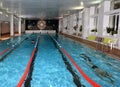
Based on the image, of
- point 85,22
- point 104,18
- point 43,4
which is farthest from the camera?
point 85,22

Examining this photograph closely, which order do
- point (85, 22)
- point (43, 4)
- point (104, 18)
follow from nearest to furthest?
1. point (104, 18)
2. point (43, 4)
3. point (85, 22)

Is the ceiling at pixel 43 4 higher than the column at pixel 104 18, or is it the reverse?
the ceiling at pixel 43 4

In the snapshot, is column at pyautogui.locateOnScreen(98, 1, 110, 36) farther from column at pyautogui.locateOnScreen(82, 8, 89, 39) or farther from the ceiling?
column at pyautogui.locateOnScreen(82, 8, 89, 39)

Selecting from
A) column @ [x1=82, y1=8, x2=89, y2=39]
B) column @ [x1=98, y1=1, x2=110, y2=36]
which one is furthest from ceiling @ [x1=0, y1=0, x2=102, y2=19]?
column @ [x1=82, y1=8, x2=89, y2=39]

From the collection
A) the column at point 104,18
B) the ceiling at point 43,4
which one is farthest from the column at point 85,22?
the column at point 104,18

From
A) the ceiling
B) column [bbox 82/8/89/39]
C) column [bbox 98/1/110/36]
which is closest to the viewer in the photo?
the ceiling

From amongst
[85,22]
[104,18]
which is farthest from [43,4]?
[85,22]

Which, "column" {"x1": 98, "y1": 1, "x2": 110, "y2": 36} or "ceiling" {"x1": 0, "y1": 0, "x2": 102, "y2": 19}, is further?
"column" {"x1": 98, "y1": 1, "x2": 110, "y2": 36}

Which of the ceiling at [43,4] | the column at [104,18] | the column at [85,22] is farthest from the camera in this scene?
the column at [85,22]

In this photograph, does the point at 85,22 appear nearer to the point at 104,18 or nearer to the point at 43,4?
the point at 104,18

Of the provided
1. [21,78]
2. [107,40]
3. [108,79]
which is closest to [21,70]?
[21,78]

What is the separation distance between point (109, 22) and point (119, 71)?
6.98m

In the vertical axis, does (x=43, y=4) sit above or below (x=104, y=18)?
above

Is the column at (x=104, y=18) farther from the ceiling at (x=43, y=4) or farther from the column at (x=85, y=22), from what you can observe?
the column at (x=85, y=22)
